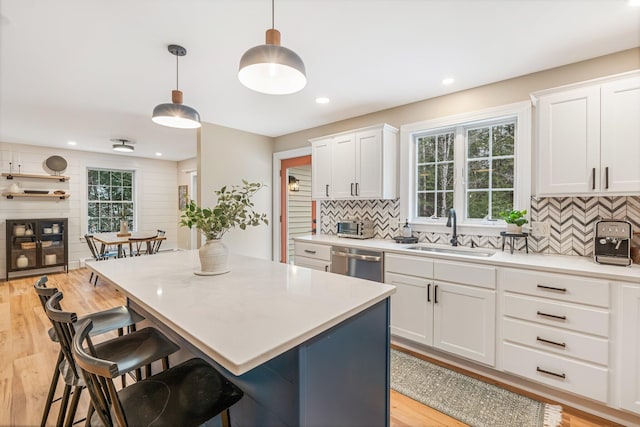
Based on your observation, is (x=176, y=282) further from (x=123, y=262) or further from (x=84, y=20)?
(x=84, y=20)

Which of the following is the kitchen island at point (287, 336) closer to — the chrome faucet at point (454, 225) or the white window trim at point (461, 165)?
the chrome faucet at point (454, 225)

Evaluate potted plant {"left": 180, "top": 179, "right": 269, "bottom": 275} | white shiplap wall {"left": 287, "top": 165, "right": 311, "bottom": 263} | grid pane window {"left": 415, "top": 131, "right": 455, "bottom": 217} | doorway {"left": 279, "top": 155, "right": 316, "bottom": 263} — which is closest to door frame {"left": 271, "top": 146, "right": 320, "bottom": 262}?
doorway {"left": 279, "top": 155, "right": 316, "bottom": 263}

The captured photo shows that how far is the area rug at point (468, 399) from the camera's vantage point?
1.88 meters

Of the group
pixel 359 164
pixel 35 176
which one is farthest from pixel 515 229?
pixel 35 176

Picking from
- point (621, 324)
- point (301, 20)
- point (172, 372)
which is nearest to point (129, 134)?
point (301, 20)

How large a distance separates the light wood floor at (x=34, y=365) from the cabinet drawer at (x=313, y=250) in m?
1.54

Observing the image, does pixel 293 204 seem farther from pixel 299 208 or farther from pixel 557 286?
pixel 557 286

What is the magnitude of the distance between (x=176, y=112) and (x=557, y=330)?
3000mm

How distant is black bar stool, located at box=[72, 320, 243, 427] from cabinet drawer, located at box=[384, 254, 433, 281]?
1878mm

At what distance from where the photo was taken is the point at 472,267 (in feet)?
7.64

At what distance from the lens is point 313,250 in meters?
3.49

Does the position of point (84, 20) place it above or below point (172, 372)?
above

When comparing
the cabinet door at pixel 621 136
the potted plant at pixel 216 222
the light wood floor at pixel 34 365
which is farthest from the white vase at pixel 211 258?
the cabinet door at pixel 621 136

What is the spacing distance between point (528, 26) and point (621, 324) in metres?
1.95
